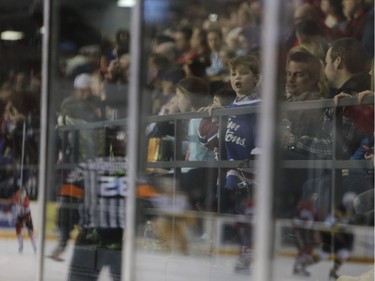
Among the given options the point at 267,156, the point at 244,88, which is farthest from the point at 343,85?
the point at 267,156

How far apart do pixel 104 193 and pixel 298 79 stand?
4.54ft

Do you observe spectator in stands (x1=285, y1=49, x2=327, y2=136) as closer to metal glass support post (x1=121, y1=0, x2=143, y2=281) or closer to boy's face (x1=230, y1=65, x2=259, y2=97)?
boy's face (x1=230, y1=65, x2=259, y2=97)

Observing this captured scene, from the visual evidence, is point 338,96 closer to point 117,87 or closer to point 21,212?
point 117,87

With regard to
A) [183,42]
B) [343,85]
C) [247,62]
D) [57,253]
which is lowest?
[57,253]

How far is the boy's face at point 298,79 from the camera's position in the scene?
375cm

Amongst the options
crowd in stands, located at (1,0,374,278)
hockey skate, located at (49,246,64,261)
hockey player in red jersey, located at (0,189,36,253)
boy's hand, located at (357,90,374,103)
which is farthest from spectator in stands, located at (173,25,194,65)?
hockey player in red jersey, located at (0,189,36,253)

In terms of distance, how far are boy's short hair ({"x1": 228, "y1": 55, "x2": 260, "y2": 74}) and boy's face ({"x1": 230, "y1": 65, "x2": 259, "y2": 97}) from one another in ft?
0.05

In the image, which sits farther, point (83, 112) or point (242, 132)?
point (83, 112)

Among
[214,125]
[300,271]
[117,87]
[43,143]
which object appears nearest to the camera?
[300,271]

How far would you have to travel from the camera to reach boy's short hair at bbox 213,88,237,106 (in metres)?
4.13

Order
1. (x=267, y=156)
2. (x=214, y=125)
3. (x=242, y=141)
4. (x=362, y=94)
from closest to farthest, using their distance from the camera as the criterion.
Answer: (x=267, y=156) → (x=362, y=94) → (x=242, y=141) → (x=214, y=125)

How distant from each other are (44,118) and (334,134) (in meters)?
1.93

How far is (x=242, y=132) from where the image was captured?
159 inches

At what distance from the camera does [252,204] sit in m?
3.88
